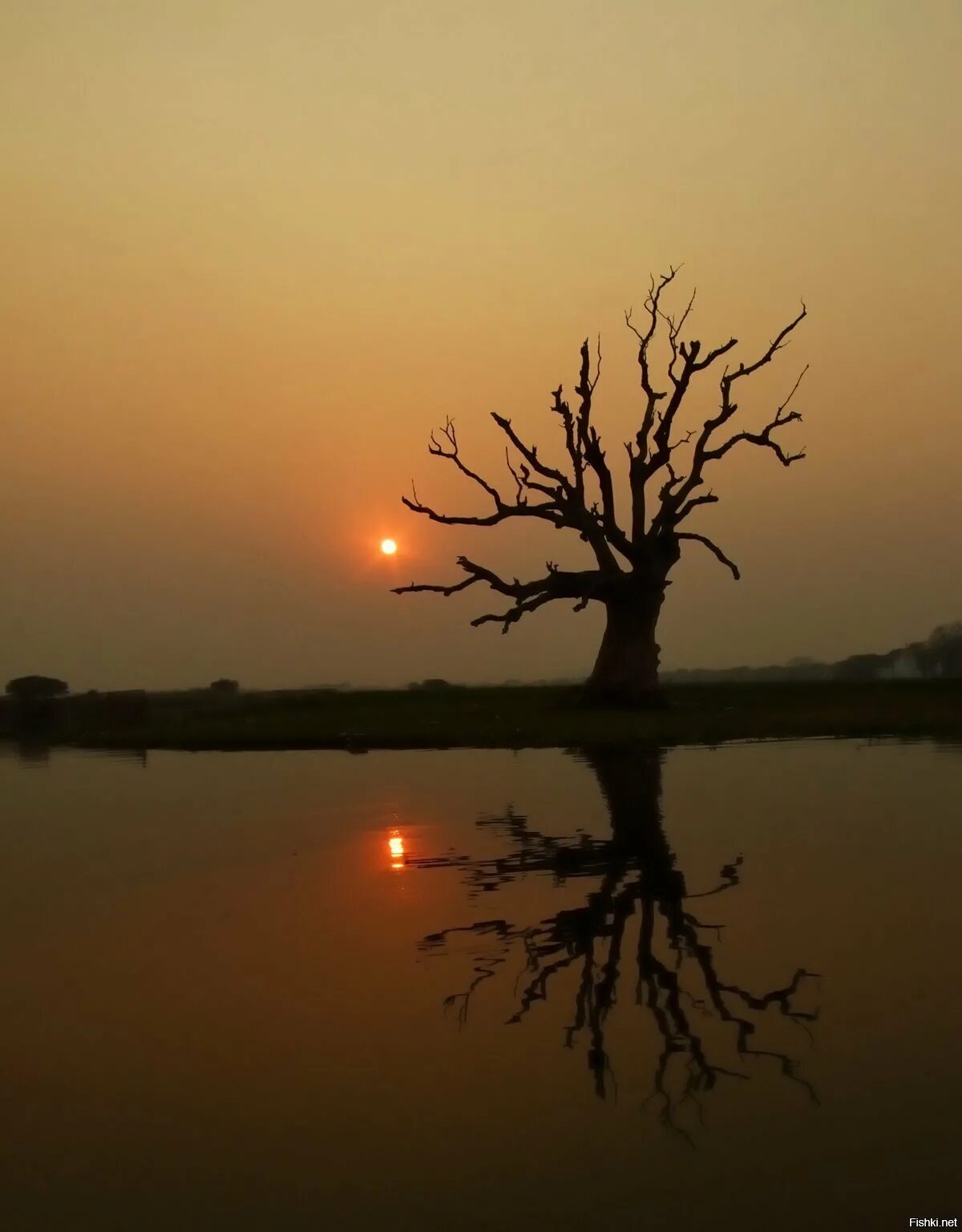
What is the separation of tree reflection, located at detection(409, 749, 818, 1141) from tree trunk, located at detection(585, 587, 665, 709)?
79.5 ft

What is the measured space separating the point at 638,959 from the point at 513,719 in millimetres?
27213

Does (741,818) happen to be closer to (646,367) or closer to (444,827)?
(444,827)

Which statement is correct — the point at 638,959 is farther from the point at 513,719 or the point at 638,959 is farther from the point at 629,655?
the point at 629,655

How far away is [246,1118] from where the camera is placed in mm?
7129

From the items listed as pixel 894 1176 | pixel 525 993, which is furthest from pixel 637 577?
pixel 894 1176

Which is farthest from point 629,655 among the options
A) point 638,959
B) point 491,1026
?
point 491,1026

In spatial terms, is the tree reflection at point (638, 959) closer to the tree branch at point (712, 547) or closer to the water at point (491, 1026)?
the water at point (491, 1026)

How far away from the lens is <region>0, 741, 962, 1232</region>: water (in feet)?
20.2

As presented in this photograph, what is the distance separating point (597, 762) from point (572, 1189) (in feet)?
68.5

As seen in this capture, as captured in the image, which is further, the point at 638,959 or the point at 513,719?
the point at 513,719

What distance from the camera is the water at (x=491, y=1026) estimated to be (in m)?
6.17

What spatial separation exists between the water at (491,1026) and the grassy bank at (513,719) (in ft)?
51.3

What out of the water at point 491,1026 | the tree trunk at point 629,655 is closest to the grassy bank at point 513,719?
the tree trunk at point 629,655

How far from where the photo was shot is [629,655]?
136 feet
